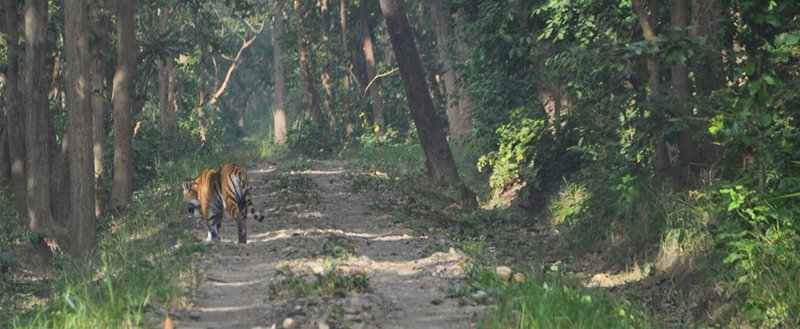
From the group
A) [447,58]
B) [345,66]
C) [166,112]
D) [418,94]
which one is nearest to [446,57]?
[447,58]

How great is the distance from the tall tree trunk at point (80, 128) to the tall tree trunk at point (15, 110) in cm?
439

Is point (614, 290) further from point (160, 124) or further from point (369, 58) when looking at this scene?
point (369, 58)

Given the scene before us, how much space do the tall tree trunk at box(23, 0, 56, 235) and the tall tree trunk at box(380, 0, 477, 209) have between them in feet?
27.2

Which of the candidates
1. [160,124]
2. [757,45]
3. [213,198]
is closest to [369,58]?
[160,124]

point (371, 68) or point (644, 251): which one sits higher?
point (371, 68)

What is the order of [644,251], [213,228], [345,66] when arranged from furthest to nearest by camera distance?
[345,66]
[213,228]
[644,251]

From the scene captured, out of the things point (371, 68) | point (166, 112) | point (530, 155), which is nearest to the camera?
point (530, 155)

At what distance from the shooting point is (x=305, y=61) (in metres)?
45.8

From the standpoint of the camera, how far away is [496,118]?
84.9 ft

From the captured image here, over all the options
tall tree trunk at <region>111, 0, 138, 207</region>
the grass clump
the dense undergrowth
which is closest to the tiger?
the dense undergrowth

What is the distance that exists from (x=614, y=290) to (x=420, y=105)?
40.5 ft

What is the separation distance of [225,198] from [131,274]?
4.74 m

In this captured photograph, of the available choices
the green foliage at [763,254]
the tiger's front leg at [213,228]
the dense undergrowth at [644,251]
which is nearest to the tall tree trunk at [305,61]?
the dense undergrowth at [644,251]

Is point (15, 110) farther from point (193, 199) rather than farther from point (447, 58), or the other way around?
point (447, 58)
